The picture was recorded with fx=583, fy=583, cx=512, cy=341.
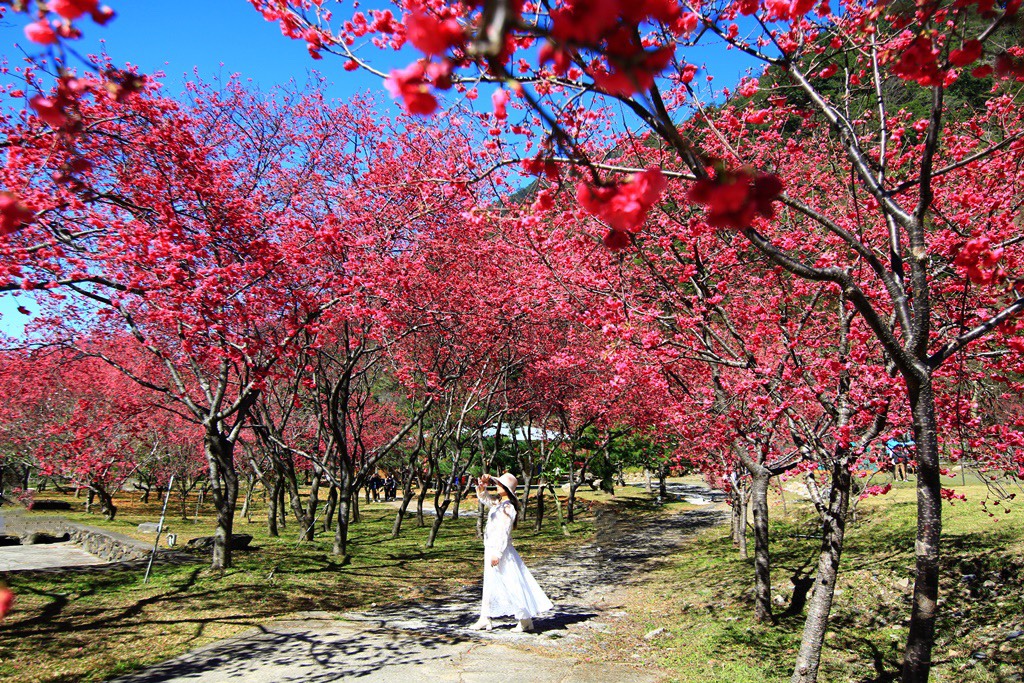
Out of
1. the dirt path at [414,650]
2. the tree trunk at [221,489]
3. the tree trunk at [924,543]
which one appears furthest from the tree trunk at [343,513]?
the tree trunk at [924,543]

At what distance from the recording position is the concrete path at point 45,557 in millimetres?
11148

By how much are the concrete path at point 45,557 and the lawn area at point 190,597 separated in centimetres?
243

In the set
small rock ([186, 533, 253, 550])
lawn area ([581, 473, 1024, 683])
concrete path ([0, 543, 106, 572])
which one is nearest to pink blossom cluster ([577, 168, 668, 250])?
lawn area ([581, 473, 1024, 683])

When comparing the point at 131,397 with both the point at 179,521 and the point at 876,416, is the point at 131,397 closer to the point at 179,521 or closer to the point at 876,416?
the point at 179,521

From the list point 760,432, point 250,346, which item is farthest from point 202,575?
point 760,432

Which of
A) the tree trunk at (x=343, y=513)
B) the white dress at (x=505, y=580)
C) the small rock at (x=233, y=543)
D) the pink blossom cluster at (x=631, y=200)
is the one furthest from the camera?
the small rock at (x=233, y=543)

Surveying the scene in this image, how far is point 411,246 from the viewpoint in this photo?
11.7 metres

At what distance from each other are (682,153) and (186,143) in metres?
8.62

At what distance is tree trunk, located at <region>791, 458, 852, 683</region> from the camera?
521 cm

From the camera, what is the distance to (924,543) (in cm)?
326

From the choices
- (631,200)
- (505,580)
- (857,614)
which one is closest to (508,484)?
(505,580)

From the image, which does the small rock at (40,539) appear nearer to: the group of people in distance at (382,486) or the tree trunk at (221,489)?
the tree trunk at (221,489)

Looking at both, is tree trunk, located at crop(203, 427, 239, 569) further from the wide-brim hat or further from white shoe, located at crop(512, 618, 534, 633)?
white shoe, located at crop(512, 618, 534, 633)

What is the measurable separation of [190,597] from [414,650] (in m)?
3.95
